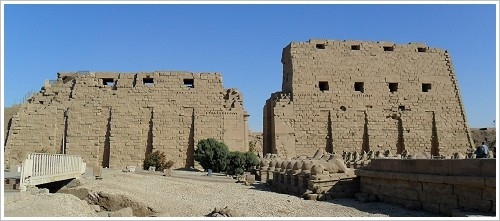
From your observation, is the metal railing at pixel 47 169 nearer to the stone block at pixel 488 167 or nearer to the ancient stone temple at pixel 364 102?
the stone block at pixel 488 167

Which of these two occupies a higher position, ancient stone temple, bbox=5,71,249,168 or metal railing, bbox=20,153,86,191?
ancient stone temple, bbox=5,71,249,168

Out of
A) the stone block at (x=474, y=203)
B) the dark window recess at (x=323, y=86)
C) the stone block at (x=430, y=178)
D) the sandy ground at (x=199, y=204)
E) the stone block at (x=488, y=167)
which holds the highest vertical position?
the dark window recess at (x=323, y=86)

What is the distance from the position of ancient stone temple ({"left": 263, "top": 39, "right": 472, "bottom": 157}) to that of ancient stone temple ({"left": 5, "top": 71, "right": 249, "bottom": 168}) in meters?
2.54

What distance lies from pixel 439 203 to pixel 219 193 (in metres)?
6.03

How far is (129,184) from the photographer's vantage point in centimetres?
1430

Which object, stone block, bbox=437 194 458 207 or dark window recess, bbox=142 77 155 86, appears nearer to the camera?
stone block, bbox=437 194 458 207

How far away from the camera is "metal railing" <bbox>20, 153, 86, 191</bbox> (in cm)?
958

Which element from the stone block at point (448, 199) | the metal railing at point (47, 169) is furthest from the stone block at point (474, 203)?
the metal railing at point (47, 169)

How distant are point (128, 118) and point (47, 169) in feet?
41.1

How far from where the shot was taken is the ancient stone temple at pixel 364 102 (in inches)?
914

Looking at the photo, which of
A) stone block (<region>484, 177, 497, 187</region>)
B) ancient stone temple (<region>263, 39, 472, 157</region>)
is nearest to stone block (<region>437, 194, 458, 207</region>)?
stone block (<region>484, 177, 497, 187</region>)

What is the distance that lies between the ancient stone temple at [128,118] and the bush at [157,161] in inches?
19.6

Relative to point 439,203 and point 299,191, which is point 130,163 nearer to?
point 299,191

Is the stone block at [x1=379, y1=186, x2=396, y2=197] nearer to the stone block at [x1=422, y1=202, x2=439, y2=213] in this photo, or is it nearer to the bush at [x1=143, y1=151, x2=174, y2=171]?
the stone block at [x1=422, y1=202, x2=439, y2=213]
